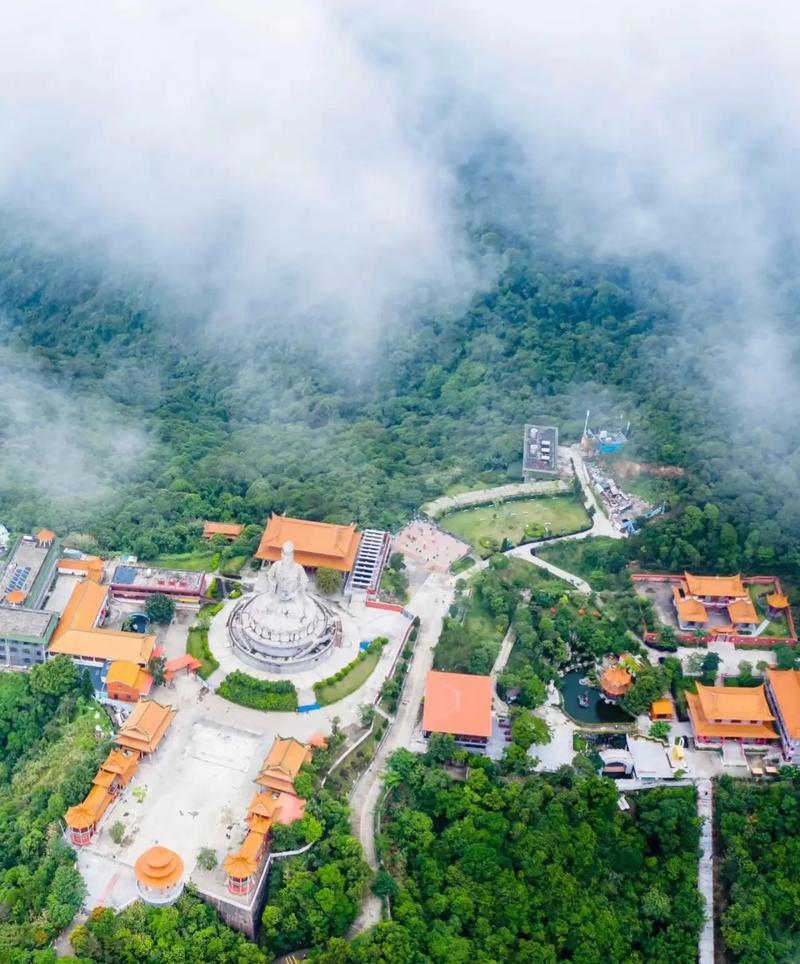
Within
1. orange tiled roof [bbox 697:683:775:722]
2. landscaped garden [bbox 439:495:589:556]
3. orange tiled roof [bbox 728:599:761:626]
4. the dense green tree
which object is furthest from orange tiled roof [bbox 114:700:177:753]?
orange tiled roof [bbox 728:599:761:626]

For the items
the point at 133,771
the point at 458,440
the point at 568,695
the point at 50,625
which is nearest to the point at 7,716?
the point at 50,625

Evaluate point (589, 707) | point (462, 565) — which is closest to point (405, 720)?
point (589, 707)

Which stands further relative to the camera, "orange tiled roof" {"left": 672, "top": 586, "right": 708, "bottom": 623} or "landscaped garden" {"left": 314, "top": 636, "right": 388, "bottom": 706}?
"orange tiled roof" {"left": 672, "top": 586, "right": 708, "bottom": 623}

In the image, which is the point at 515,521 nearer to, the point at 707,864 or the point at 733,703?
the point at 733,703

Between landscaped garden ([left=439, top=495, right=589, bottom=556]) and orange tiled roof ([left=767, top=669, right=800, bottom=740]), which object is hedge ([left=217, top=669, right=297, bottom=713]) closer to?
landscaped garden ([left=439, top=495, right=589, bottom=556])

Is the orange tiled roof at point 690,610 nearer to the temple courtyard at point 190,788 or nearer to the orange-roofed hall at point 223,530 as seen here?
the temple courtyard at point 190,788

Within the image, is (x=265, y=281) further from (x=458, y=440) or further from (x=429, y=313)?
(x=458, y=440)
